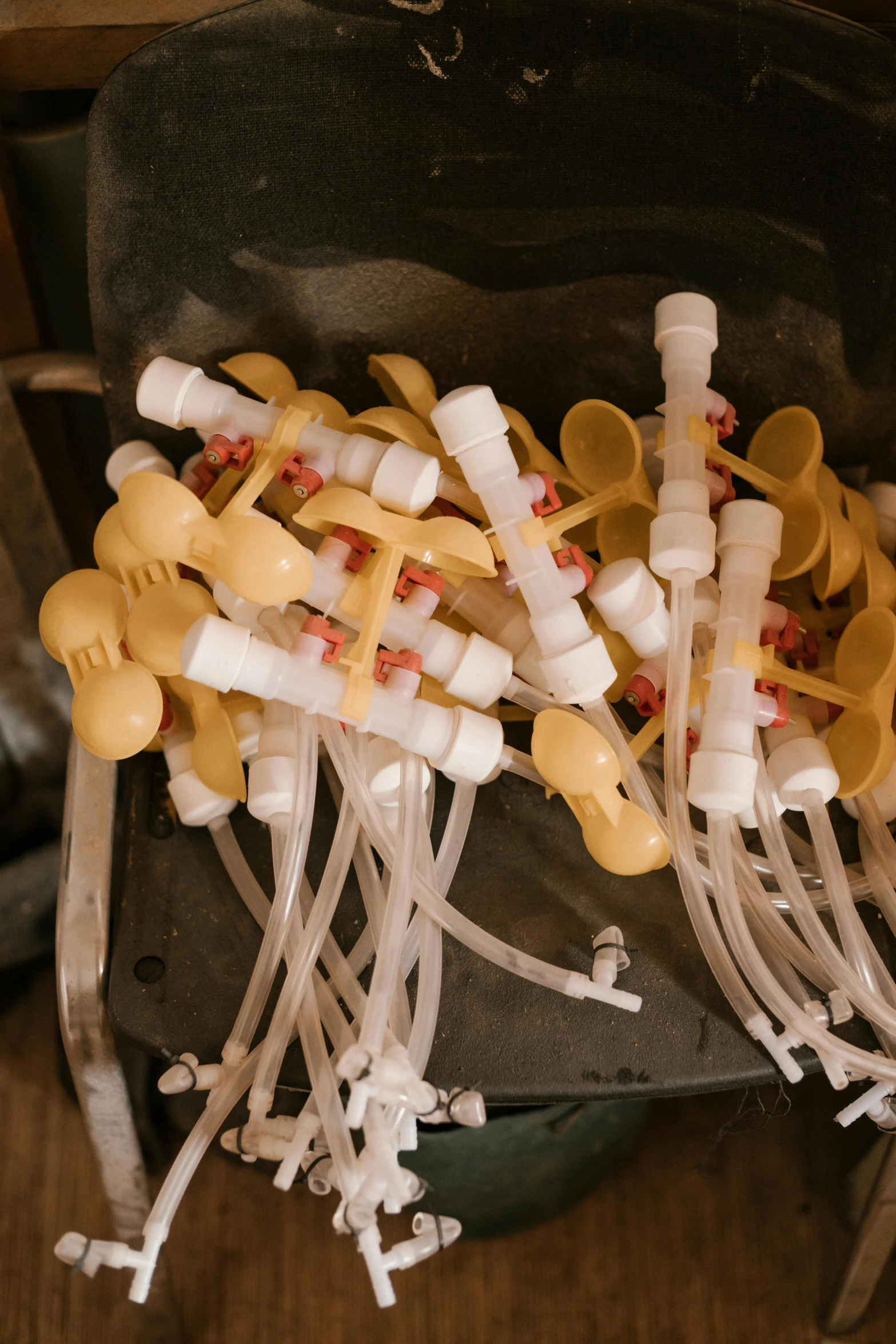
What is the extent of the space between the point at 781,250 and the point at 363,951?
24.1 inches

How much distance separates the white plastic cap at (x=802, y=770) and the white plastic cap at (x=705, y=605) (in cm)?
10

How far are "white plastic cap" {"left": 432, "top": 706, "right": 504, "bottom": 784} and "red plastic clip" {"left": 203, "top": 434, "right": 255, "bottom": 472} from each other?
0.23 meters

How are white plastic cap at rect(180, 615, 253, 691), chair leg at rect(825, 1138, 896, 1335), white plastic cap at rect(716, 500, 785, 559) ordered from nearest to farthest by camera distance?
1. white plastic cap at rect(180, 615, 253, 691)
2. white plastic cap at rect(716, 500, 785, 559)
3. chair leg at rect(825, 1138, 896, 1335)

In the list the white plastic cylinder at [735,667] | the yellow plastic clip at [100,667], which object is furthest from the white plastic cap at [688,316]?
the yellow plastic clip at [100,667]

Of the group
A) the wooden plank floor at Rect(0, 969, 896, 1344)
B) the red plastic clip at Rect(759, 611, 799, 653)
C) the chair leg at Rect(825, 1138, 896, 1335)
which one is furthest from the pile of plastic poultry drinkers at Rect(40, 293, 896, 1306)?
the wooden plank floor at Rect(0, 969, 896, 1344)

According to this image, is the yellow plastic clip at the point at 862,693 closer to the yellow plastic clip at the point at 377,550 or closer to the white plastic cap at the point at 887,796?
the white plastic cap at the point at 887,796

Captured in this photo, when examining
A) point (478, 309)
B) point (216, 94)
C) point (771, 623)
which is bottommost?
point (771, 623)

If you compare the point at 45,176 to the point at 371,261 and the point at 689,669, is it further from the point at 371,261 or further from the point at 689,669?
the point at 689,669

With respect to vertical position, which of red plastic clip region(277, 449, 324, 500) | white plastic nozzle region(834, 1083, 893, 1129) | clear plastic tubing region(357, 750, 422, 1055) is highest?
red plastic clip region(277, 449, 324, 500)

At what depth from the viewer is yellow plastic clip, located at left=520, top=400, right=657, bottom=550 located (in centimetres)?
74

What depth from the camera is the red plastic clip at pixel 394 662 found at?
67cm

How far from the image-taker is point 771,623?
740 mm

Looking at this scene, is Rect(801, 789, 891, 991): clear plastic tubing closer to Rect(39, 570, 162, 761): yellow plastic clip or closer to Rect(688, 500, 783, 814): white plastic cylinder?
Rect(688, 500, 783, 814): white plastic cylinder

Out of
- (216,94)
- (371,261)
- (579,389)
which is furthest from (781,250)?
(216,94)
